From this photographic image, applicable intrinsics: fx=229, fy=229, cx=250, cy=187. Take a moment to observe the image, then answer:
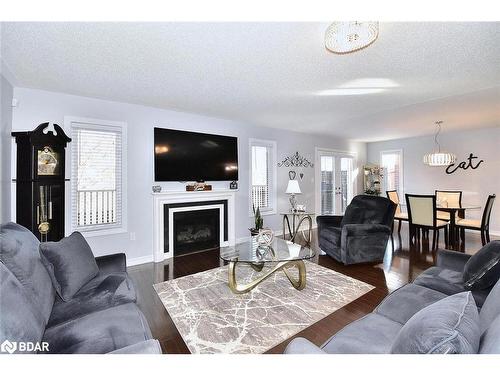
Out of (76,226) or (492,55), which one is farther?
(76,226)

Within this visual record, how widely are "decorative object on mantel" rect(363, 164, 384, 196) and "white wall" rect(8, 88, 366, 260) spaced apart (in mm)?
3964

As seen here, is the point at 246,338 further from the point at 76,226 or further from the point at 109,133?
the point at 109,133

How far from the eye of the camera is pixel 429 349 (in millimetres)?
754

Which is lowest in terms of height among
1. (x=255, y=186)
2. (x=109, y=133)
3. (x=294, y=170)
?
(x=255, y=186)

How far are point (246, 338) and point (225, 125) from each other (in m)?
3.61

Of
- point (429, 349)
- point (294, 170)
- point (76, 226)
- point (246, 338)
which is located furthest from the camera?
point (294, 170)

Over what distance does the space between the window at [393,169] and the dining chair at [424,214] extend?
258cm

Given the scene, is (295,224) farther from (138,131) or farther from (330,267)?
(138,131)

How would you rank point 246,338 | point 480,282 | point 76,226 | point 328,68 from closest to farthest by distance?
point 480,282
point 246,338
point 328,68
point 76,226

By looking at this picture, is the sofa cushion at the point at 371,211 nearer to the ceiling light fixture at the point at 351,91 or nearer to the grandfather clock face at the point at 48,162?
the ceiling light fixture at the point at 351,91

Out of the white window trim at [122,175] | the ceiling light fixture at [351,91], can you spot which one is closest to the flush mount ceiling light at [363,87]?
the ceiling light fixture at [351,91]

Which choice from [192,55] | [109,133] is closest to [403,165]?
[192,55]

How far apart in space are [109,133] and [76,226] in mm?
1389

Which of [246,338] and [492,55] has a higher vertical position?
[492,55]
